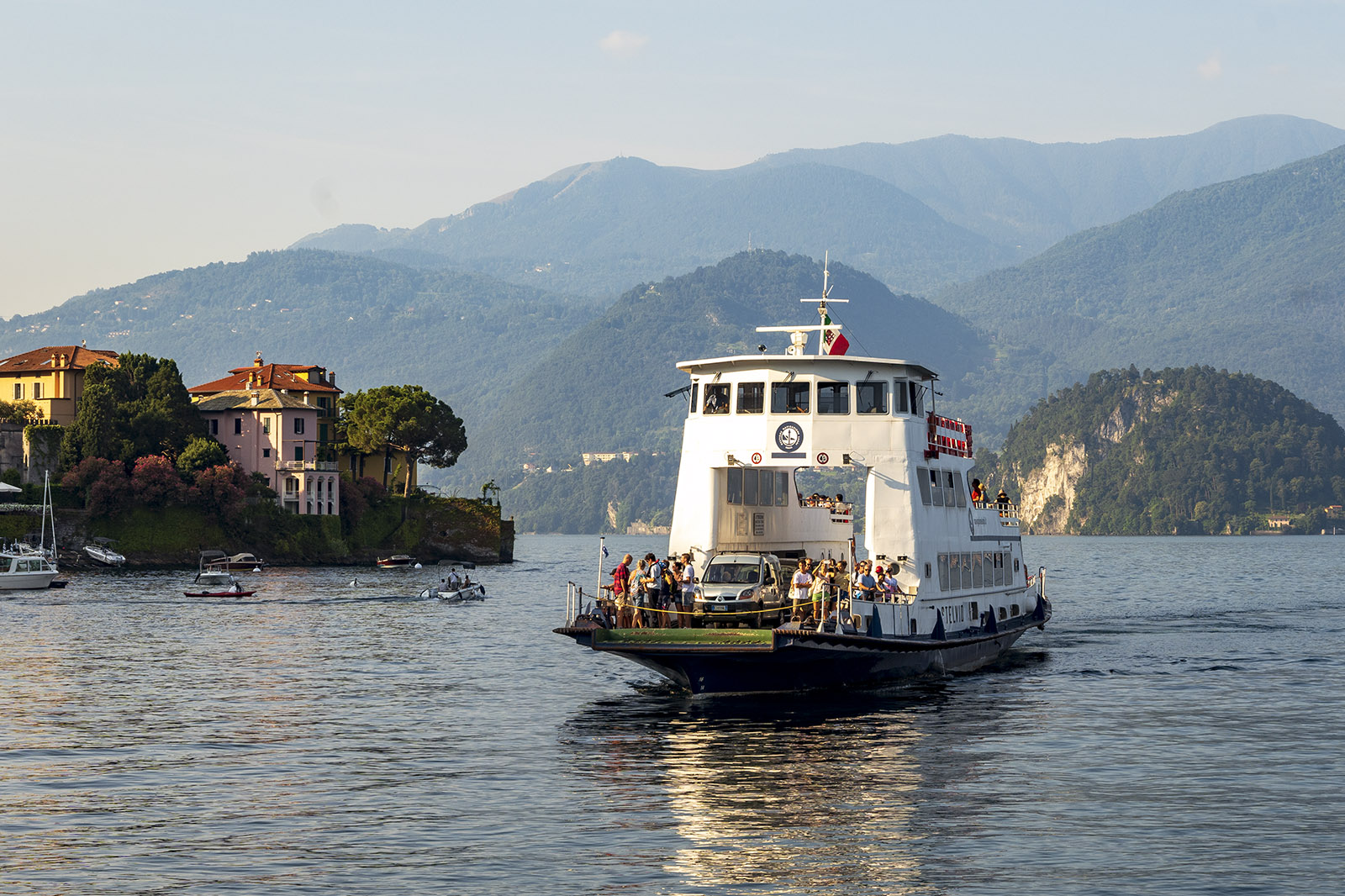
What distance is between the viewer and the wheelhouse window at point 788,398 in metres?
43.2

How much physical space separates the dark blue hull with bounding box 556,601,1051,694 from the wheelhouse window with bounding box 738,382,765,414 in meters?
7.64

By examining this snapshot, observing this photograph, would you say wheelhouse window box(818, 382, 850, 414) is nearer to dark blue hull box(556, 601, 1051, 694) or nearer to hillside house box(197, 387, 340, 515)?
dark blue hull box(556, 601, 1051, 694)

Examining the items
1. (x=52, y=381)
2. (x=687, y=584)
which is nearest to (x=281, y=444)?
(x=52, y=381)

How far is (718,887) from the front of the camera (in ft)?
73.2

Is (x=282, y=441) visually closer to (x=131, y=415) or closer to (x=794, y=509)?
(x=131, y=415)

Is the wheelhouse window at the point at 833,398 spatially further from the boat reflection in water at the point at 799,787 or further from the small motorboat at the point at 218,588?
the small motorboat at the point at 218,588

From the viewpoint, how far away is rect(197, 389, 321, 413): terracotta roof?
148 m

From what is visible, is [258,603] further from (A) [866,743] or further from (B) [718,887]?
(B) [718,887]

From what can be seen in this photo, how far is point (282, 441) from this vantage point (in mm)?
147750

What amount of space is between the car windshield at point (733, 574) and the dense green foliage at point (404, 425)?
112079 mm

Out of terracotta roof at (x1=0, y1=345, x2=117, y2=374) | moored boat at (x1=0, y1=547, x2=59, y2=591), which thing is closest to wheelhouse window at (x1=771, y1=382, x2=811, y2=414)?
moored boat at (x1=0, y1=547, x2=59, y2=591)

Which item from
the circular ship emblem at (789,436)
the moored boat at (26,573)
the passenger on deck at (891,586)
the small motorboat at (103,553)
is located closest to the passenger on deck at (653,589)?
the circular ship emblem at (789,436)

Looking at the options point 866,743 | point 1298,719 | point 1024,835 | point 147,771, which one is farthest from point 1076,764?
point 147,771

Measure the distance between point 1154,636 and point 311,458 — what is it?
327 feet
